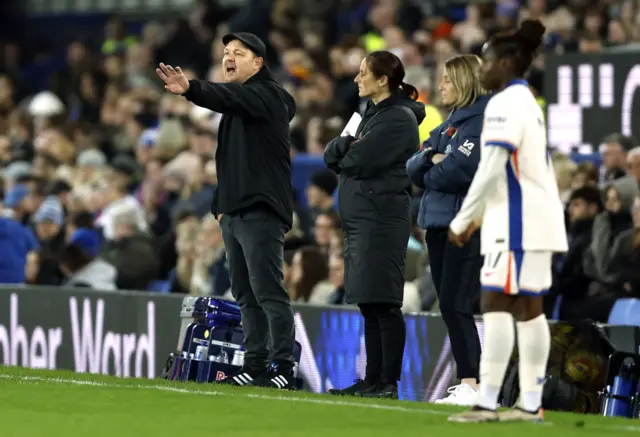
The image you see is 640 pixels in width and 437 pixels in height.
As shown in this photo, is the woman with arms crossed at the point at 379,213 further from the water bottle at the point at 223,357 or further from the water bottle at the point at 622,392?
the water bottle at the point at 622,392

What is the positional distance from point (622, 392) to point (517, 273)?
8.51 ft

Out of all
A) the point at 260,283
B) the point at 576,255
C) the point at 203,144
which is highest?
the point at 203,144

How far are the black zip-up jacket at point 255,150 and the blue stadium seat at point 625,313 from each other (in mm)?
2841

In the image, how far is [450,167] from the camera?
925 centimetres

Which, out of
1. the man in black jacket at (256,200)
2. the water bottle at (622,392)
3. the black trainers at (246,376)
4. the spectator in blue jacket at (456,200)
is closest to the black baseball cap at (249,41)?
the man in black jacket at (256,200)

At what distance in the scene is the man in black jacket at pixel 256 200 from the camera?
9617mm

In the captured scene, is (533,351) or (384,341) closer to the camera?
(533,351)

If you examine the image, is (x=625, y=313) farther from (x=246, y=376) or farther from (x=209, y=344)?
(x=246, y=376)

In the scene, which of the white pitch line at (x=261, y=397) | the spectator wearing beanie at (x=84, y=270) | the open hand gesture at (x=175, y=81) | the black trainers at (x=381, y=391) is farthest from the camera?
the spectator wearing beanie at (x=84, y=270)

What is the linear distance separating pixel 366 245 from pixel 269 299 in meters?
0.65

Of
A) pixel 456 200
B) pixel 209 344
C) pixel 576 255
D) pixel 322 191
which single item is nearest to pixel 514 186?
pixel 456 200

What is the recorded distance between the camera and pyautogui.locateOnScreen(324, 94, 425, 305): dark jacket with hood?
377 inches

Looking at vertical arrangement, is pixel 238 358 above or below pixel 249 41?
below

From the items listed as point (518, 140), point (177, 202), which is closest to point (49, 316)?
point (177, 202)
